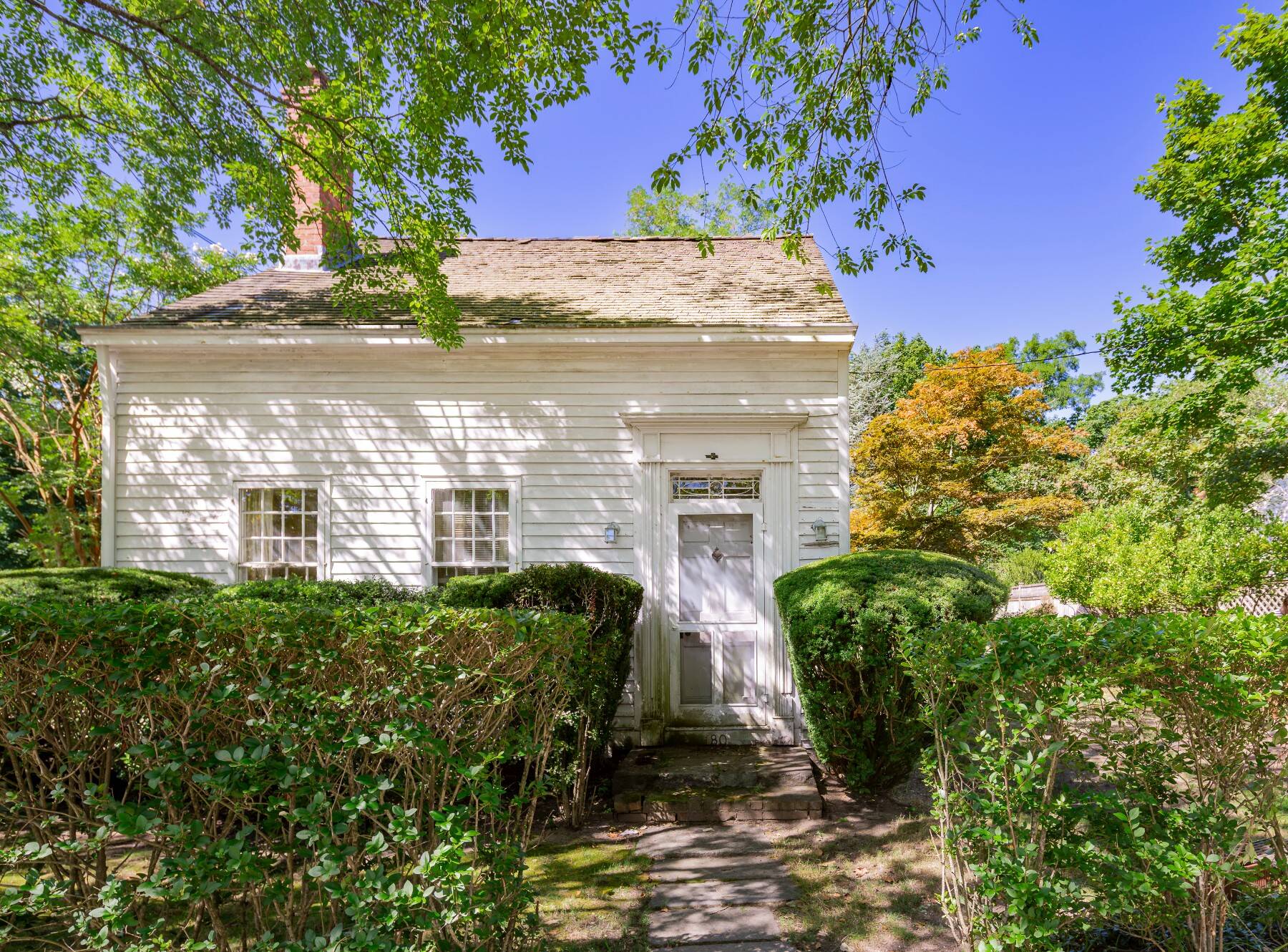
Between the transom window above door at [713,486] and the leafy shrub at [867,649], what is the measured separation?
195 centimetres

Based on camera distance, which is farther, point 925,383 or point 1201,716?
point 925,383

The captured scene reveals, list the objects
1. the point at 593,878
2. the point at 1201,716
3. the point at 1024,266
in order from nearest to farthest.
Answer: the point at 1201,716 → the point at 593,878 → the point at 1024,266

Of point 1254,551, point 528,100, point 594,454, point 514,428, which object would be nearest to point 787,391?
point 594,454

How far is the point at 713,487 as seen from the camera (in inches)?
→ 271

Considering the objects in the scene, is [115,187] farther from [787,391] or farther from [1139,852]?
[1139,852]

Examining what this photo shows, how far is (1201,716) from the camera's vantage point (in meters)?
2.45

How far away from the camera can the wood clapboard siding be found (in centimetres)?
688

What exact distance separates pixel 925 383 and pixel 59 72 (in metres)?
15.2

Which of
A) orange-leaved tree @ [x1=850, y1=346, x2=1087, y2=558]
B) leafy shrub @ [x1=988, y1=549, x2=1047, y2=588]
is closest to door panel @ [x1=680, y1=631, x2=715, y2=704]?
orange-leaved tree @ [x1=850, y1=346, x2=1087, y2=558]

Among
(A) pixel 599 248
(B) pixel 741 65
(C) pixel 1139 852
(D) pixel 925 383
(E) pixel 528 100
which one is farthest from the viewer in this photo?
(D) pixel 925 383

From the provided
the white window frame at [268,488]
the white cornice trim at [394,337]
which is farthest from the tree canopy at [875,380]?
the white window frame at [268,488]

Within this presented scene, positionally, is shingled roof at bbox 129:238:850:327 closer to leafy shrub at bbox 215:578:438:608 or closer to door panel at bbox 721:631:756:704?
leafy shrub at bbox 215:578:438:608

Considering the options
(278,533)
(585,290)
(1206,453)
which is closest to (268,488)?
(278,533)

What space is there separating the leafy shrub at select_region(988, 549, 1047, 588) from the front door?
18001mm
